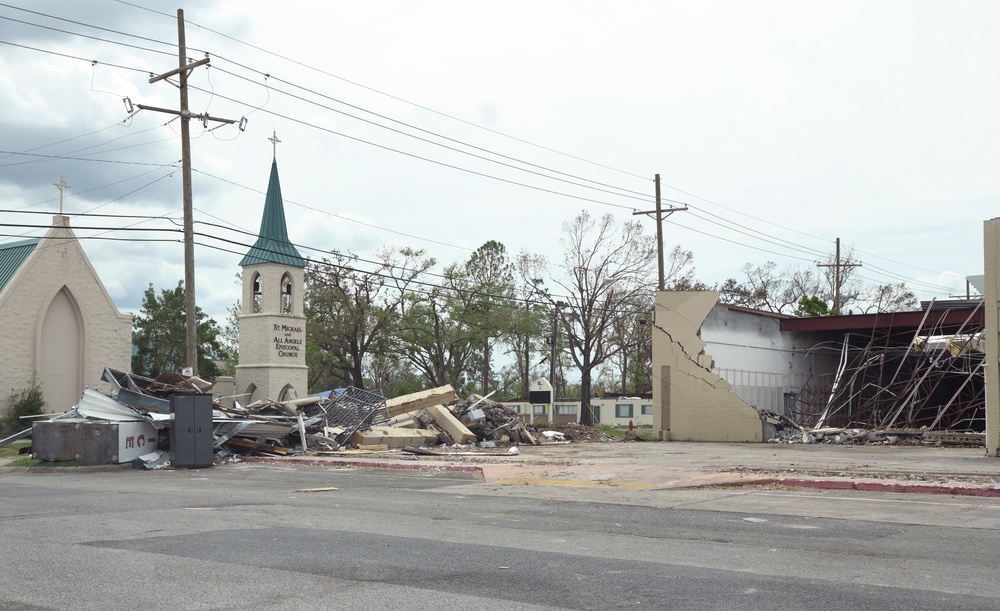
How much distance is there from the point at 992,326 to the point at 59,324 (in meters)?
37.1

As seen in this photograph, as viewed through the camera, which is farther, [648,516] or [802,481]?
[802,481]

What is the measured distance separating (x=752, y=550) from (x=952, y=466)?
13.3m

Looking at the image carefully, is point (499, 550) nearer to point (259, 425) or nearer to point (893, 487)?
point (893, 487)

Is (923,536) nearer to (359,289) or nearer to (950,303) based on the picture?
(950,303)

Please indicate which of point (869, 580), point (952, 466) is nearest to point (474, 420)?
point (952, 466)

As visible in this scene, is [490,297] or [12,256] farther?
[490,297]

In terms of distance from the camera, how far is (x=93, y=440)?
22.7m

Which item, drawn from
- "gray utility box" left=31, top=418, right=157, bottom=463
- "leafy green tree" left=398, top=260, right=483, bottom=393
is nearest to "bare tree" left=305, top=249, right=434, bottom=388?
"leafy green tree" left=398, top=260, right=483, bottom=393

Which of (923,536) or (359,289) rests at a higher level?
(359,289)

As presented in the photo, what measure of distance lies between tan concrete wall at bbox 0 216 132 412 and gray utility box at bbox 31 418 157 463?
18.1 m

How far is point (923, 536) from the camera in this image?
10148 mm


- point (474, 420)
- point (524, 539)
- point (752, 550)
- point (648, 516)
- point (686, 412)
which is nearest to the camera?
point (752, 550)

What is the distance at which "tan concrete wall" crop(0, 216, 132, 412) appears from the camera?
1565 inches

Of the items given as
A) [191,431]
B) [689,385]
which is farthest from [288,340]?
[191,431]
